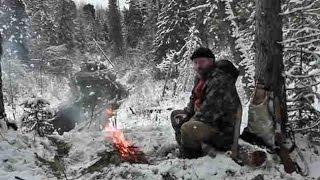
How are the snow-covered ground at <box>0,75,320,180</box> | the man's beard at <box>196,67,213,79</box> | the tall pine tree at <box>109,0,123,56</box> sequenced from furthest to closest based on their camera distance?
1. the tall pine tree at <box>109,0,123,56</box>
2. the man's beard at <box>196,67,213,79</box>
3. the snow-covered ground at <box>0,75,320,180</box>

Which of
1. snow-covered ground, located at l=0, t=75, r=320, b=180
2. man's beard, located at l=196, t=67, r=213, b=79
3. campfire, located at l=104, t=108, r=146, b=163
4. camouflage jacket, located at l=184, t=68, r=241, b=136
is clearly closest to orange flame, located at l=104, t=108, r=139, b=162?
campfire, located at l=104, t=108, r=146, b=163

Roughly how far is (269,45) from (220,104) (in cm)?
159

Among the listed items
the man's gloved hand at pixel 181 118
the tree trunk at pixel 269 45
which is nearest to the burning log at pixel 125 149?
the man's gloved hand at pixel 181 118

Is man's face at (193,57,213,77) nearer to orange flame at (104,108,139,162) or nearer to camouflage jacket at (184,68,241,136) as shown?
camouflage jacket at (184,68,241,136)

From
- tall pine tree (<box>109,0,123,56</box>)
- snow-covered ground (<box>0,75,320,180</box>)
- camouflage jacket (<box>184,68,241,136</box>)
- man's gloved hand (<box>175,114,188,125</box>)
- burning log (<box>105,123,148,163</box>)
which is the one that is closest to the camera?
snow-covered ground (<box>0,75,320,180</box>)

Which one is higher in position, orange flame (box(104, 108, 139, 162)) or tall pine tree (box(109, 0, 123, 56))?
tall pine tree (box(109, 0, 123, 56))

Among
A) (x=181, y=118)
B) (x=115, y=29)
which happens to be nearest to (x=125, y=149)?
(x=181, y=118)

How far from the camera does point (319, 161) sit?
7.29m

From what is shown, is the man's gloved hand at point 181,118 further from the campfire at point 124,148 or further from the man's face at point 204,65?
the man's face at point 204,65

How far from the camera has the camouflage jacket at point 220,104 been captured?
21.6 ft

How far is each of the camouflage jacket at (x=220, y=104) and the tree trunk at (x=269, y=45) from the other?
3.39 ft

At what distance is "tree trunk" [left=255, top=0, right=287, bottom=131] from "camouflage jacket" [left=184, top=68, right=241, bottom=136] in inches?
40.7

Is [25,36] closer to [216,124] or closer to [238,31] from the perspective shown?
[238,31]

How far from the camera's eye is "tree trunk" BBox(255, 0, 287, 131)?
7.51 meters
